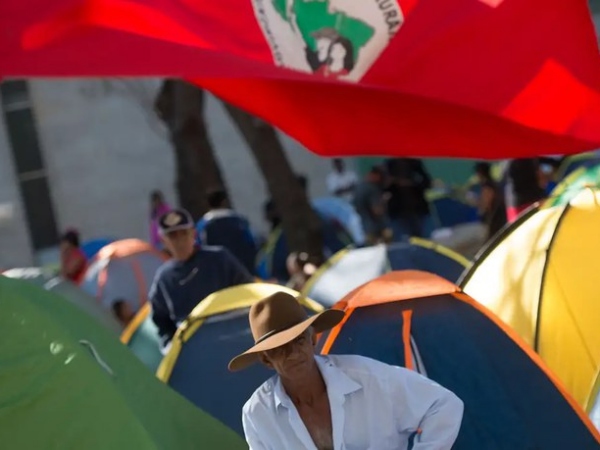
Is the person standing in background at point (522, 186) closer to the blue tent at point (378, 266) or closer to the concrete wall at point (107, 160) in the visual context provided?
the blue tent at point (378, 266)

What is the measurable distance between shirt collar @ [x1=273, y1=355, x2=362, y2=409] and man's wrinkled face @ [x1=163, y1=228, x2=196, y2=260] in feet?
11.3

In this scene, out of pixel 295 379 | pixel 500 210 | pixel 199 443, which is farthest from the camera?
pixel 500 210

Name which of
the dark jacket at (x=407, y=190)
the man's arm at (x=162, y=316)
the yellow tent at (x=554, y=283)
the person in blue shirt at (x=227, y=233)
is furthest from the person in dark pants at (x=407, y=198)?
the yellow tent at (x=554, y=283)

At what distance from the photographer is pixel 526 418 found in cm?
632

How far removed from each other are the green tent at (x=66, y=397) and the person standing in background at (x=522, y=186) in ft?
14.8

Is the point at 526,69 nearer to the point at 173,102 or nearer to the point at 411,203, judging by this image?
the point at 411,203

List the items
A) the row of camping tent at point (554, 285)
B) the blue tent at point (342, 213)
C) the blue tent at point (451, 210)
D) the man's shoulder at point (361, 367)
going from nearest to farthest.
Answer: the man's shoulder at point (361, 367), the row of camping tent at point (554, 285), the blue tent at point (342, 213), the blue tent at point (451, 210)

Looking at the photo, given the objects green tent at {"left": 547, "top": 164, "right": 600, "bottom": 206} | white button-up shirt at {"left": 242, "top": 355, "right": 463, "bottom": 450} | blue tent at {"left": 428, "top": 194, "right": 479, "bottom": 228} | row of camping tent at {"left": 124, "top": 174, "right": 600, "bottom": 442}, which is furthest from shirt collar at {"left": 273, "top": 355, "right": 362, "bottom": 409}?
blue tent at {"left": 428, "top": 194, "right": 479, "bottom": 228}

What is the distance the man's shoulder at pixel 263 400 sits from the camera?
5.04 m

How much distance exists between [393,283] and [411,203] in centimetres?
867

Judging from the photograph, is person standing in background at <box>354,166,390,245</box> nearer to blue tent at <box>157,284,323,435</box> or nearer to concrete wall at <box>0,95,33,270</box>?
blue tent at <box>157,284,323,435</box>

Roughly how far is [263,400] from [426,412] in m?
0.56

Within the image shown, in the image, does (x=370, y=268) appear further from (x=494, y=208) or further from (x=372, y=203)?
(x=372, y=203)

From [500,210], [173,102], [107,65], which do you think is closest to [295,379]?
[107,65]
